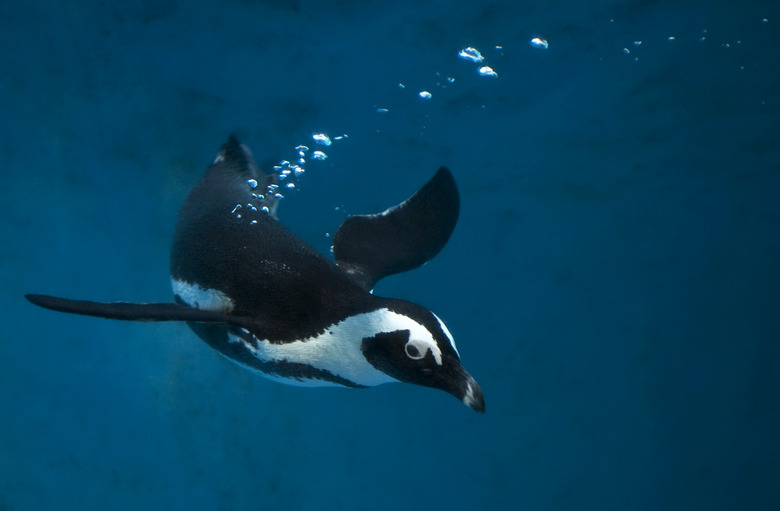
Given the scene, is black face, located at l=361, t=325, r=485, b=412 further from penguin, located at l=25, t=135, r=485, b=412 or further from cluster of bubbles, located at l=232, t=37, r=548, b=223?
cluster of bubbles, located at l=232, t=37, r=548, b=223

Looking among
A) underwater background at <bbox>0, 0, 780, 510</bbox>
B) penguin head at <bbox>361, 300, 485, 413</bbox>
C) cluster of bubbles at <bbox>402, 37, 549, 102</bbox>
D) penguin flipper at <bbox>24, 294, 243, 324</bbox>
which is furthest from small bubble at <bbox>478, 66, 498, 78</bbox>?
penguin flipper at <bbox>24, 294, 243, 324</bbox>

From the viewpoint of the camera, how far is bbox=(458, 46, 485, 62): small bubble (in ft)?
24.1

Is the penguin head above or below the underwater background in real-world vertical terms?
above

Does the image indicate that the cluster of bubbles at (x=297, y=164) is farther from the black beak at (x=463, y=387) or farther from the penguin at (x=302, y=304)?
the black beak at (x=463, y=387)

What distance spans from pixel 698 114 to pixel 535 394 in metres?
7.81

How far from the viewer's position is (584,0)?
684 cm

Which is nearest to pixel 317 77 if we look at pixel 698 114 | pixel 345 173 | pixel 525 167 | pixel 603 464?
pixel 345 173

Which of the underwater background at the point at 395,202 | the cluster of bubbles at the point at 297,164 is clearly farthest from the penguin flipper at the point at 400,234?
the underwater background at the point at 395,202

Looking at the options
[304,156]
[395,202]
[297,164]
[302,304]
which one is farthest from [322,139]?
[302,304]

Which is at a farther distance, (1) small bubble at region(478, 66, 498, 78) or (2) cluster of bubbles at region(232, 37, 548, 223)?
(1) small bubble at region(478, 66, 498, 78)

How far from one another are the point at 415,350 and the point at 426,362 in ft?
0.25

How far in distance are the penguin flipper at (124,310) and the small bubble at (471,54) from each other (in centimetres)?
574

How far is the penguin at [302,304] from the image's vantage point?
2668 mm

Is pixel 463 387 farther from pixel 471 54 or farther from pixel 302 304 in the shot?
pixel 471 54
